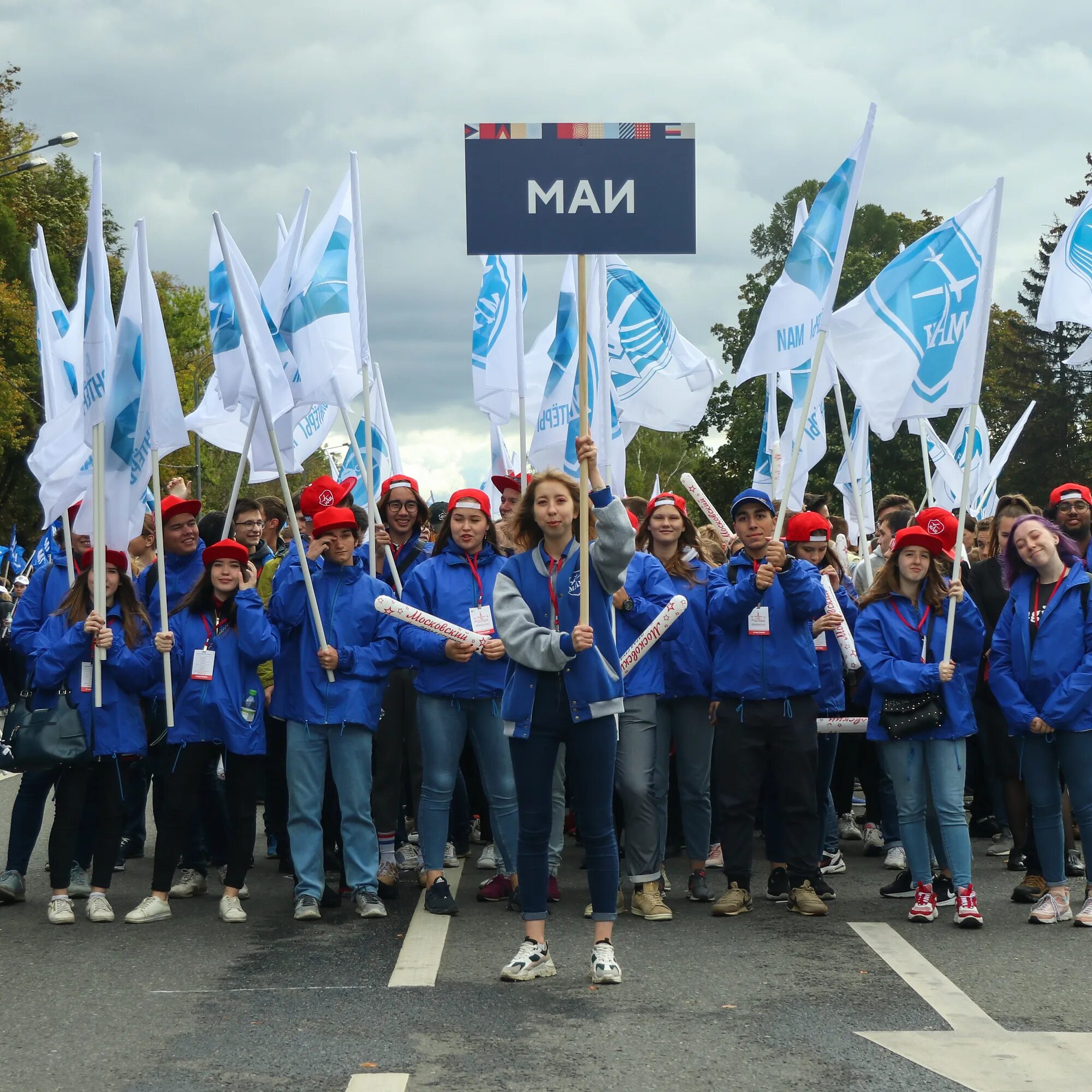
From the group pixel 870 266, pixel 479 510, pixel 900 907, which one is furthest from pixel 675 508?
pixel 870 266

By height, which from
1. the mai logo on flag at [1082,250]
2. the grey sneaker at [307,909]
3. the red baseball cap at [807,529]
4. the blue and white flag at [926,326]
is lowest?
the grey sneaker at [307,909]

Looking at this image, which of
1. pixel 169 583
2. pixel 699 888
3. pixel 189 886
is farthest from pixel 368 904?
pixel 169 583

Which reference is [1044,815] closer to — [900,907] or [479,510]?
[900,907]

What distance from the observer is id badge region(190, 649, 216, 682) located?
25.2 ft

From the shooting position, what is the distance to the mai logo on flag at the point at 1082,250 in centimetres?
1039

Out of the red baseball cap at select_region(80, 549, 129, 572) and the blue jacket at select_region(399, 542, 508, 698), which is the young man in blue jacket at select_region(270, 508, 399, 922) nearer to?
the blue jacket at select_region(399, 542, 508, 698)

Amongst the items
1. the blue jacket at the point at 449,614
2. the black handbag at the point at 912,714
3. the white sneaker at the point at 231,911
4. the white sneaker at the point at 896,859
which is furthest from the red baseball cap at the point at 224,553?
the white sneaker at the point at 896,859

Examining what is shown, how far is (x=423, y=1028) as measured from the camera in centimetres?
547

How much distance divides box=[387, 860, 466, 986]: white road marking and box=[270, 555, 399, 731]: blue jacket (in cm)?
99

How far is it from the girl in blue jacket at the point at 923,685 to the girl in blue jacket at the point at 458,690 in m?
1.88

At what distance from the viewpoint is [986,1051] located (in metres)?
5.16

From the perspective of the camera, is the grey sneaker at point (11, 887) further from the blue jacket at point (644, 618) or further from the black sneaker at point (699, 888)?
the black sneaker at point (699, 888)

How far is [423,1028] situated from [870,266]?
133 feet

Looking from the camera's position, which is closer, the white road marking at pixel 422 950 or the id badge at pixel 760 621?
the white road marking at pixel 422 950
